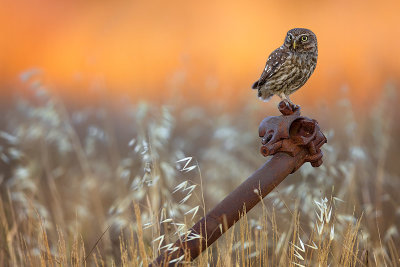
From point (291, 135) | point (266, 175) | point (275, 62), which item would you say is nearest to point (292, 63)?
point (275, 62)

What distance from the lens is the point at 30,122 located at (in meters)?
4.76

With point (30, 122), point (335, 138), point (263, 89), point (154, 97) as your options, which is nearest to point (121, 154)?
point (30, 122)

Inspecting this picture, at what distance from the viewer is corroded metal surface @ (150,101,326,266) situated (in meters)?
1.39

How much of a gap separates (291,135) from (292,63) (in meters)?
1.28

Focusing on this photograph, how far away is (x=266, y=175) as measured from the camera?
1.44 meters

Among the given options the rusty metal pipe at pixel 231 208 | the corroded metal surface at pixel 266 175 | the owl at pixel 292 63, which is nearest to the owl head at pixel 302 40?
the owl at pixel 292 63

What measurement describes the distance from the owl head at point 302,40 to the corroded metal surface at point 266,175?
1099mm

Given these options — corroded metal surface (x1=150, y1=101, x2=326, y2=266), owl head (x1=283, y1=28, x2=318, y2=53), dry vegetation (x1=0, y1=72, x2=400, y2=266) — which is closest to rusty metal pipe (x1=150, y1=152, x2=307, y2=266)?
corroded metal surface (x1=150, y1=101, x2=326, y2=266)

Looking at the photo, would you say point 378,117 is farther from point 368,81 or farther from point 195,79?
point 195,79

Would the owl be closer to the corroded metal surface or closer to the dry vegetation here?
the dry vegetation

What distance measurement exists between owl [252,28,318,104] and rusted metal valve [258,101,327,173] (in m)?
1.07

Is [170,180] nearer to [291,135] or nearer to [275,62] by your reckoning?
[275,62]

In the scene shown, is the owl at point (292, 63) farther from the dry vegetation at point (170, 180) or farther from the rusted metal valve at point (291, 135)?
the rusted metal valve at point (291, 135)

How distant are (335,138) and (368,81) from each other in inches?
54.7
